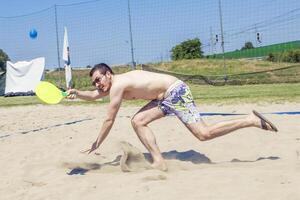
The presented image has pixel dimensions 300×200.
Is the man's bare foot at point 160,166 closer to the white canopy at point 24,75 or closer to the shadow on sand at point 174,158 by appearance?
the shadow on sand at point 174,158

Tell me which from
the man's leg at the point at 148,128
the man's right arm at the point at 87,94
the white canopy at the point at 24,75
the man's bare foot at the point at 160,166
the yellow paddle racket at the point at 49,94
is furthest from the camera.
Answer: the white canopy at the point at 24,75

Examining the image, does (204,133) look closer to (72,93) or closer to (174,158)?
(174,158)

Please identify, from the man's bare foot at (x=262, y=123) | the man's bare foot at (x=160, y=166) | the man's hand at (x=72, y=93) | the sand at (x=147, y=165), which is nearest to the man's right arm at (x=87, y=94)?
the man's hand at (x=72, y=93)

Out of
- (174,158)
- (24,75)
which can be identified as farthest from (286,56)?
(174,158)

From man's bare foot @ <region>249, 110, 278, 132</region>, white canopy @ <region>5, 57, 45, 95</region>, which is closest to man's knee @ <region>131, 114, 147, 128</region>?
man's bare foot @ <region>249, 110, 278, 132</region>

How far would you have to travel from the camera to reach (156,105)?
488 centimetres

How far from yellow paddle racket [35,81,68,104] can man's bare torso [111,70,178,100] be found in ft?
2.45

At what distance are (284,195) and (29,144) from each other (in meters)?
4.09

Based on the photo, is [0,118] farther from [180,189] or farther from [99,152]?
[180,189]

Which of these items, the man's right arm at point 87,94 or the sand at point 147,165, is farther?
the man's right arm at point 87,94

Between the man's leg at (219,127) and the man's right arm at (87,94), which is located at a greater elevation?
the man's right arm at (87,94)

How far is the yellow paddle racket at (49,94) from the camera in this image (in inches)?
200

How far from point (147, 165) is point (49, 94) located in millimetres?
1303

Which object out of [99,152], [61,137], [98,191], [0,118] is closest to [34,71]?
[0,118]
